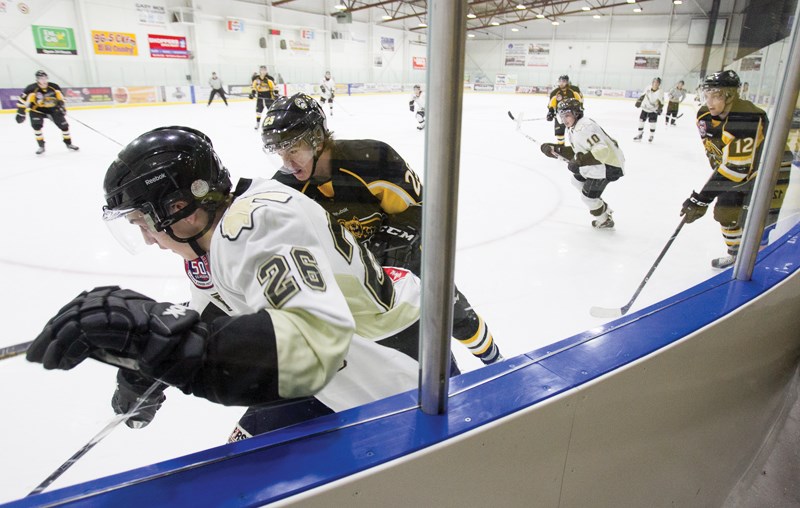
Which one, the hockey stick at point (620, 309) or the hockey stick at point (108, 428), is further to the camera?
the hockey stick at point (620, 309)

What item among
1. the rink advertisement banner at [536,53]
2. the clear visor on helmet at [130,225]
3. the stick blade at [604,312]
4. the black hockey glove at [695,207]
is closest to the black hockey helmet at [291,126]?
the clear visor on helmet at [130,225]

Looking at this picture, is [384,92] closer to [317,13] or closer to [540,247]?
[317,13]

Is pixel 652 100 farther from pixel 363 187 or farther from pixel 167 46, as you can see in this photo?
pixel 167 46

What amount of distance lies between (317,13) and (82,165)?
14141 mm

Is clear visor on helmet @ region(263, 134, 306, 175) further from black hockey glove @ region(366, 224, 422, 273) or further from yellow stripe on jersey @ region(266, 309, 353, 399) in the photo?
yellow stripe on jersey @ region(266, 309, 353, 399)

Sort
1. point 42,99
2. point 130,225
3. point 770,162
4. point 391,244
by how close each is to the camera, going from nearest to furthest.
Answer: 1. point 130,225
2. point 770,162
3. point 391,244
4. point 42,99

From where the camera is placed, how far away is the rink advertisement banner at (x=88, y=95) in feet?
15.4

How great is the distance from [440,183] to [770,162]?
1.09m

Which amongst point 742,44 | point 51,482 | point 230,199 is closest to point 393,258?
point 230,199

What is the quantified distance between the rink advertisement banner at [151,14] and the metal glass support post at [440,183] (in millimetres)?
6446

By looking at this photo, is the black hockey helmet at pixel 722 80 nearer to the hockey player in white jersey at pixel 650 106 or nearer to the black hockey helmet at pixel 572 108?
the black hockey helmet at pixel 572 108

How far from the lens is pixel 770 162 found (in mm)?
1224

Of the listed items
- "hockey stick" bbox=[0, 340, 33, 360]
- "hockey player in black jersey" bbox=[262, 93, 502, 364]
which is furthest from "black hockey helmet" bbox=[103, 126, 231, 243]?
"hockey player in black jersey" bbox=[262, 93, 502, 364]

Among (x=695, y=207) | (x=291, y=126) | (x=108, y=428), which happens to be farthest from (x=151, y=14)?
(x=108, y=428)
